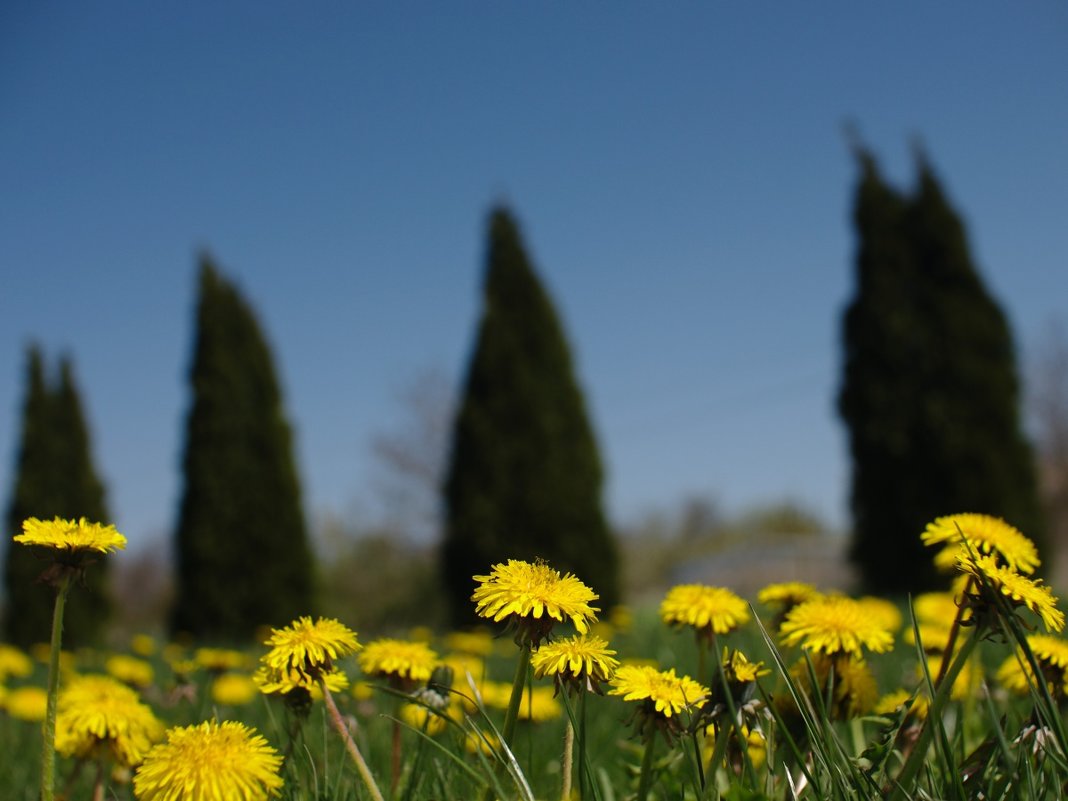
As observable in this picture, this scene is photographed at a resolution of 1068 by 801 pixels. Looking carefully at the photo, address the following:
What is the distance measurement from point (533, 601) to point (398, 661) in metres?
0.49

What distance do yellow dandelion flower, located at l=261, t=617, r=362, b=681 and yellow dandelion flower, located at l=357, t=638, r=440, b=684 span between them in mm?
253

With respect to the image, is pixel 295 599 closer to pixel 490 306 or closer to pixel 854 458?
pixel 490 306

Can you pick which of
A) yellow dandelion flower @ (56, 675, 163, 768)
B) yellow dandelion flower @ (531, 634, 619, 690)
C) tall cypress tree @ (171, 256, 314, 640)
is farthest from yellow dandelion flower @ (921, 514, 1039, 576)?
tall cypress tree @ (171, 256, 314, 640)

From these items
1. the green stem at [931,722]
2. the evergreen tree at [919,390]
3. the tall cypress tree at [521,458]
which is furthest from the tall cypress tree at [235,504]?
the green stem at [931,722]

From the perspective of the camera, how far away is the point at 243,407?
11.5m

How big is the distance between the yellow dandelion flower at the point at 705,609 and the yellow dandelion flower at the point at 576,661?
36cm

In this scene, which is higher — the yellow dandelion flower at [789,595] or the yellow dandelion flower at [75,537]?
the yellow dandelion flower at [75,537]

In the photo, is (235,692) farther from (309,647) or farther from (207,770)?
(207,770)

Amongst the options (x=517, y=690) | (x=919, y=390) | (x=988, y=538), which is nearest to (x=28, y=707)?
(x=517, y=690)

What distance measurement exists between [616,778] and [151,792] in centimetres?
110

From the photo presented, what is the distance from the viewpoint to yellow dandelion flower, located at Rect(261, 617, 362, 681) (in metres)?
1.05

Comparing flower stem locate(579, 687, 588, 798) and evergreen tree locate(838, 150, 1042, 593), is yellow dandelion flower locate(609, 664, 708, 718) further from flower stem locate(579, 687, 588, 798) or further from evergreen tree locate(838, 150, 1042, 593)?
evergreen tree locate(838, 150, 1042, 593)

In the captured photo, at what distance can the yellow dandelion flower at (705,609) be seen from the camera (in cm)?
135

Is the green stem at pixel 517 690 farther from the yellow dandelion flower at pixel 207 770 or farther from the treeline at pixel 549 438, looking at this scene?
the treeline at pixel 549 438
